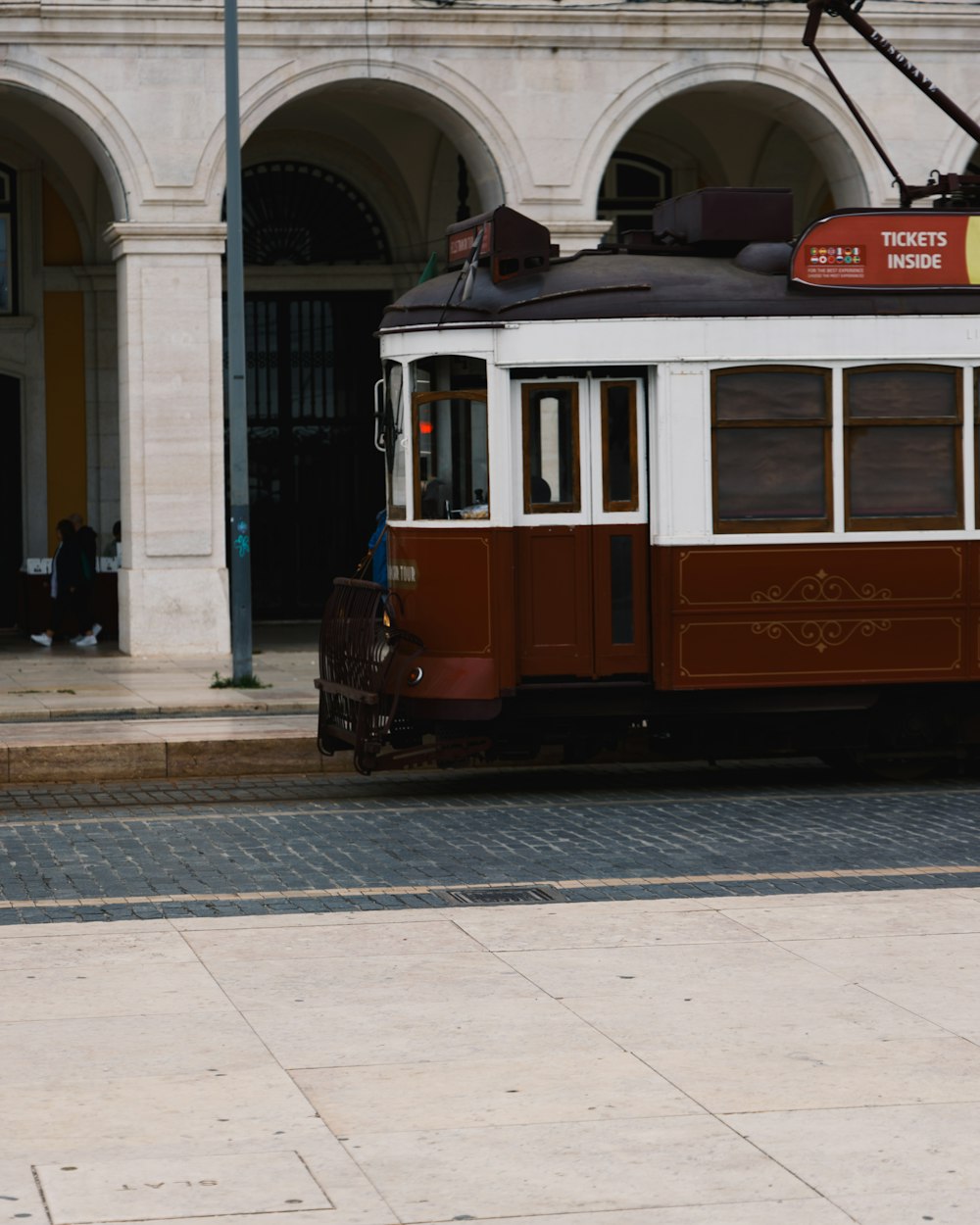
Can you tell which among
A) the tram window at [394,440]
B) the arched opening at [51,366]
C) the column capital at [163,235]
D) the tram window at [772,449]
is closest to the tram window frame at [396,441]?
the tram window at [394,440]

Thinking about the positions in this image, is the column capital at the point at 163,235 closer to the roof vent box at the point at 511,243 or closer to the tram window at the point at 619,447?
the roof vent box at the point at 511,243

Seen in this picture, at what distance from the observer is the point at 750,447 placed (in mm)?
12273

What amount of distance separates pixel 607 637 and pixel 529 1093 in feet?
21.3

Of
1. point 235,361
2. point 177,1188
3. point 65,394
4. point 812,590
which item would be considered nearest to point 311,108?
point 65,394

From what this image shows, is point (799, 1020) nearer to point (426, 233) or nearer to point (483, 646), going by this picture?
point (483, 646)

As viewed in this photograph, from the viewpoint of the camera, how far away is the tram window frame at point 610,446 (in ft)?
39.9

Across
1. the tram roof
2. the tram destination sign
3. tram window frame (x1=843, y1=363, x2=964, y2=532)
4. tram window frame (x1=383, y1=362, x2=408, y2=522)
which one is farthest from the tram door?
the tram destination sign

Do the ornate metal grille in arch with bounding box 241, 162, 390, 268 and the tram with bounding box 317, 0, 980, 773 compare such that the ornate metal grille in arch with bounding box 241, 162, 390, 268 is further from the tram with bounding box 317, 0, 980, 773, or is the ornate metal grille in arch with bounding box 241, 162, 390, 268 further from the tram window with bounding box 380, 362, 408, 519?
the tram with bounding box 317, 0, 980, 773

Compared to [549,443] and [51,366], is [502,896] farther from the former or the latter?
[51,366]

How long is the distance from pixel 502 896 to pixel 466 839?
1.73m

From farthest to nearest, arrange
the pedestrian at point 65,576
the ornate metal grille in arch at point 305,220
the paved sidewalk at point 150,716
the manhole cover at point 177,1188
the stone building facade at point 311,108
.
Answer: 1. the ornate metal grille in arch at point 305,220
2. the pedestrian at point 65,576
3. the stone building facade at point 311,108
4. the paved sidewalk at point 150,716
5. the manhole cover at point 177,1188

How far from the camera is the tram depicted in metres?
12.1

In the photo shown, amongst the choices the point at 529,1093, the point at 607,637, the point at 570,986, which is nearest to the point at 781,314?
the point at 607,637

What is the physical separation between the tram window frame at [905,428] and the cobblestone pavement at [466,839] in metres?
1.60
